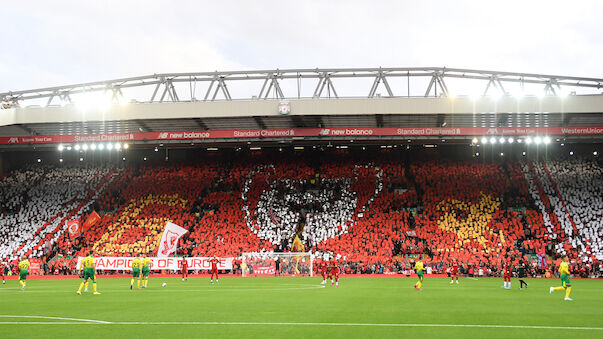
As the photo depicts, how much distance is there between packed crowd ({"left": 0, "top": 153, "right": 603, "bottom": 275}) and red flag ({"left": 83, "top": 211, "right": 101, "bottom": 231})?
2.04 ft

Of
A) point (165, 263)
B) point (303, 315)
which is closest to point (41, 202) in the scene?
point (165, 263)

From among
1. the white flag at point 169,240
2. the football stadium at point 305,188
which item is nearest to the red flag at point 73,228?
the football stadium at point 305,188

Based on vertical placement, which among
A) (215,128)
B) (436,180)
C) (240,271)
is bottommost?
(240,271)

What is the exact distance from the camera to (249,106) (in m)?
43.2

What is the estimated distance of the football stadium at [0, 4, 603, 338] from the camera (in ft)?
137

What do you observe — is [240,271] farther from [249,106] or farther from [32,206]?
[32,206]

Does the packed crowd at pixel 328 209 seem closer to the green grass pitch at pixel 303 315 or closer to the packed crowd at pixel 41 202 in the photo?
the packed crowd at pixel 41 202

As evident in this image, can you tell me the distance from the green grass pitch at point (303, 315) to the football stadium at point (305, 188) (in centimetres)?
643

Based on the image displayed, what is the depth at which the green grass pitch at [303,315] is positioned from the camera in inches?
540

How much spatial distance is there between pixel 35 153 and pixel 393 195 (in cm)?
3967

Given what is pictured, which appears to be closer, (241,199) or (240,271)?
(240,271)

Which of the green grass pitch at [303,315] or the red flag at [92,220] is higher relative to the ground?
the red flag at [92,220]

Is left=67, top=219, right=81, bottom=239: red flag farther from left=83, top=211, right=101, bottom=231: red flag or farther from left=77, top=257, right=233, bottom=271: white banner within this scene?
left=77, top=257, right=233, bottom=271: white banner

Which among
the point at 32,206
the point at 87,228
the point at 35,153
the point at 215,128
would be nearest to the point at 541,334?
the point at 215,128
